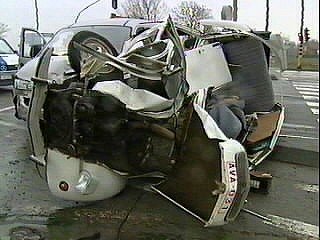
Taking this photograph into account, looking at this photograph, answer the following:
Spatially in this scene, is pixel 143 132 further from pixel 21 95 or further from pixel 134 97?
pixel 21 95

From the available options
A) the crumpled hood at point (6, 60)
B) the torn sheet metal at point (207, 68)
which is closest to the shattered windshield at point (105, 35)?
the torn sheet metal at point (207, 68)

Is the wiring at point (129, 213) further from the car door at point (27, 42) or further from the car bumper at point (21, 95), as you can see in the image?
the car door at point (27, 42)

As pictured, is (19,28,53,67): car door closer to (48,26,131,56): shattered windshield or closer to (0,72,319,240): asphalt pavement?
(48,26,131,56): shattered windshield

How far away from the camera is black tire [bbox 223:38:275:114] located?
500cm

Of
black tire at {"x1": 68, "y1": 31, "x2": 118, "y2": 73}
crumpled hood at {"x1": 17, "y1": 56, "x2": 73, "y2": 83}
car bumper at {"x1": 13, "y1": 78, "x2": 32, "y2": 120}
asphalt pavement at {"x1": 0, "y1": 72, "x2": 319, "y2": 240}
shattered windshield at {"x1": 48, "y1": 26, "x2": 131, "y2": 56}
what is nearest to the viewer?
asphalt pavement at {"x1": 0, "y1": 72, "x2": 319, "y2": 240}

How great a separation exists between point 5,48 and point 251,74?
11628 millimetres

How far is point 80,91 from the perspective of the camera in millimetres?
3709

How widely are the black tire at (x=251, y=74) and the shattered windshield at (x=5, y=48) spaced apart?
35.7 ft

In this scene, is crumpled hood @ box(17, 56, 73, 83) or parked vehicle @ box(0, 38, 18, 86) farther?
parked vehicle @ box(0, 38, 18, 86)

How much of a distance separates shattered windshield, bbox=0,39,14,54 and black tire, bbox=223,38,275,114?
35.7 ft

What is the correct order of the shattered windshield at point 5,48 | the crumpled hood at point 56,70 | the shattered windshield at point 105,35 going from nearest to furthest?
1. the crumpled hood at point 56,70
2. the shattered windshield at point 105,35
3. the shattered windshield at point 5,48

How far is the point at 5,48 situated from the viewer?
49.6 ft

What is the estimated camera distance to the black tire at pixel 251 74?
4996 millimetres

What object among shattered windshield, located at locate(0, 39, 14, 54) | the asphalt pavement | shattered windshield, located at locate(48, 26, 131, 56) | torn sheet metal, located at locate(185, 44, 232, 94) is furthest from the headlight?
shattered windshield, located at locate(0, 39, 14, 54)
